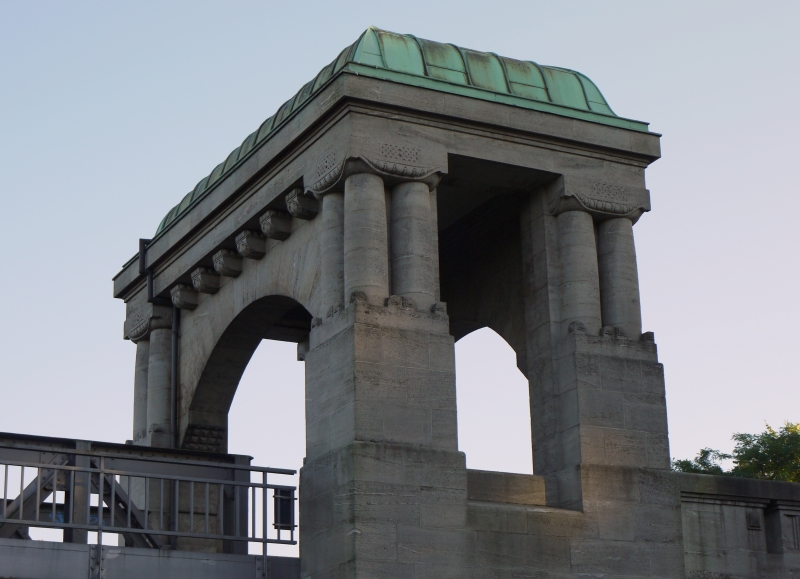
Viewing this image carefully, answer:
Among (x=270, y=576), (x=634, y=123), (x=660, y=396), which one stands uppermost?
(x=634, y=123)

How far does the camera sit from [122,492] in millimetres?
21391

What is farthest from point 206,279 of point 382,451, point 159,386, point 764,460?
point 764,460

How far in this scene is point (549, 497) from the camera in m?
22.3

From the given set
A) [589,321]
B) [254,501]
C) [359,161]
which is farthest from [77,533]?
[589,321]

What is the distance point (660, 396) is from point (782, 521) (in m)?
2.85

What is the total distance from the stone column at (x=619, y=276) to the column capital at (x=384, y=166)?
9.91 feet

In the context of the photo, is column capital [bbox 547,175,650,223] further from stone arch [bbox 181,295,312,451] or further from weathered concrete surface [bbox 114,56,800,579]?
stone arch [bbox 181,295,312,451]

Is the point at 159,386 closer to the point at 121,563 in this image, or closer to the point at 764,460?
the point at 121,563

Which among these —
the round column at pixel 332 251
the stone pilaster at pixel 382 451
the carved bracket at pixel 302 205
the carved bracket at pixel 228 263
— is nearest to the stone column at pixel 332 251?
the round column at pixel 332 251

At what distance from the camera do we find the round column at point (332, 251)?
2189cm

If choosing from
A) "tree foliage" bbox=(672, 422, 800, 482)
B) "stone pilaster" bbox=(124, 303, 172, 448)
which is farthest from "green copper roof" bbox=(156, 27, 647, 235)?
"tree foliage" bbox=(672, 422, 800, 482)

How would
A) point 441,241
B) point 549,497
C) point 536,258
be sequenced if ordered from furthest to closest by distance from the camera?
point 441,241 < point 536,258 < point 549,497

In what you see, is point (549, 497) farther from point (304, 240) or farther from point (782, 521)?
point (304, 240)

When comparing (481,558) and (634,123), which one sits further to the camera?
(634,123)
